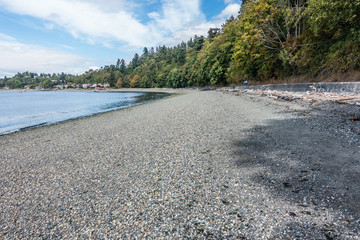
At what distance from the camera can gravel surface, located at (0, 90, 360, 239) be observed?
282cm

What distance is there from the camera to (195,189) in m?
3.91

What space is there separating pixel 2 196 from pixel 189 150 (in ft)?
17.1

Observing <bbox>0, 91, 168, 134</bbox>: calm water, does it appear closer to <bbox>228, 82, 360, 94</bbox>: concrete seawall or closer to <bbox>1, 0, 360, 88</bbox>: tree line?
<bbox>1, 0, 360, 88</bbox>: tree line

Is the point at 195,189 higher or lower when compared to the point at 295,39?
lower

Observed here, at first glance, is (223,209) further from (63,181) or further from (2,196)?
(2,196)

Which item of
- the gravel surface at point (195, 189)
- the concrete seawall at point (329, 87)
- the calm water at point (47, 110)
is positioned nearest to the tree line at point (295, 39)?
the concrete seawall at point (329, 87)

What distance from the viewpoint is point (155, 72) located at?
128 m

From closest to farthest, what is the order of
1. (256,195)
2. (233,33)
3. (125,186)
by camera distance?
(256,195), (125,186), (233,33)

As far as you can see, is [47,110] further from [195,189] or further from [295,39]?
[295,39]

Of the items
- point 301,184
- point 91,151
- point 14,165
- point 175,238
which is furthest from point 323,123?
point 14,165

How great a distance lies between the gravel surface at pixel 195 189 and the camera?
111 inches

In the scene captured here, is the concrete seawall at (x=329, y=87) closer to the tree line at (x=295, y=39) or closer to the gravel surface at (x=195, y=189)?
the tree line at (x=295, y=39)

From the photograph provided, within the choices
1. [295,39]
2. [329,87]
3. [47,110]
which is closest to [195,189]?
[329,87]

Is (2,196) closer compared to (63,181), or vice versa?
(2,196)
